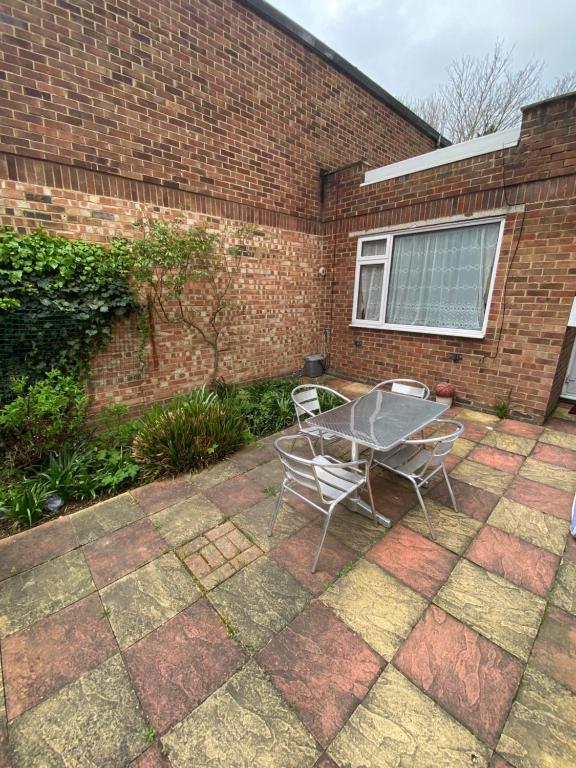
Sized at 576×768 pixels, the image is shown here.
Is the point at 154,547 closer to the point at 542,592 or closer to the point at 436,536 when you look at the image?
the point at 436,536

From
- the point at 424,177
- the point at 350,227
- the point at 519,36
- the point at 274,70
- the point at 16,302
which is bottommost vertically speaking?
the point at 16,302

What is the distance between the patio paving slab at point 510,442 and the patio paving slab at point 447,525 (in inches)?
60.2

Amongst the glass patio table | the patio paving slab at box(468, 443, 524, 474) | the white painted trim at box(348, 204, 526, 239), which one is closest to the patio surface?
the patio paving slab at box(468, 443, 524, 474)

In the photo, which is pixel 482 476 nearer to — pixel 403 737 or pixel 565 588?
pixel 565 588

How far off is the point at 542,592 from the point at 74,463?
386 centimetres

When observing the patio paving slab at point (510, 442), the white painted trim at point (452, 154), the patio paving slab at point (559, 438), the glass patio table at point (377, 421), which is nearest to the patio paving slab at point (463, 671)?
the glass patio table at point (377, 421)

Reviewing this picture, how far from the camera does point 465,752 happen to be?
4.18 ft

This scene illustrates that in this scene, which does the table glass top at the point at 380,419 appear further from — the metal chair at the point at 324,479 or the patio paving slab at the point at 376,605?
the patio paving slab at the point at 376,605

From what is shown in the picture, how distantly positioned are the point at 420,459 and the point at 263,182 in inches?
186

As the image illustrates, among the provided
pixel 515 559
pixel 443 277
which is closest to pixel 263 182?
pixel 443 277

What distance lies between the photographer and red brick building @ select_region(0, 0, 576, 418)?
3387 millimetres

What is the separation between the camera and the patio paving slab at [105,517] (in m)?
2.50

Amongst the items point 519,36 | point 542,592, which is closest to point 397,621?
point 542,592

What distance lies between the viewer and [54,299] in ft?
11.1
